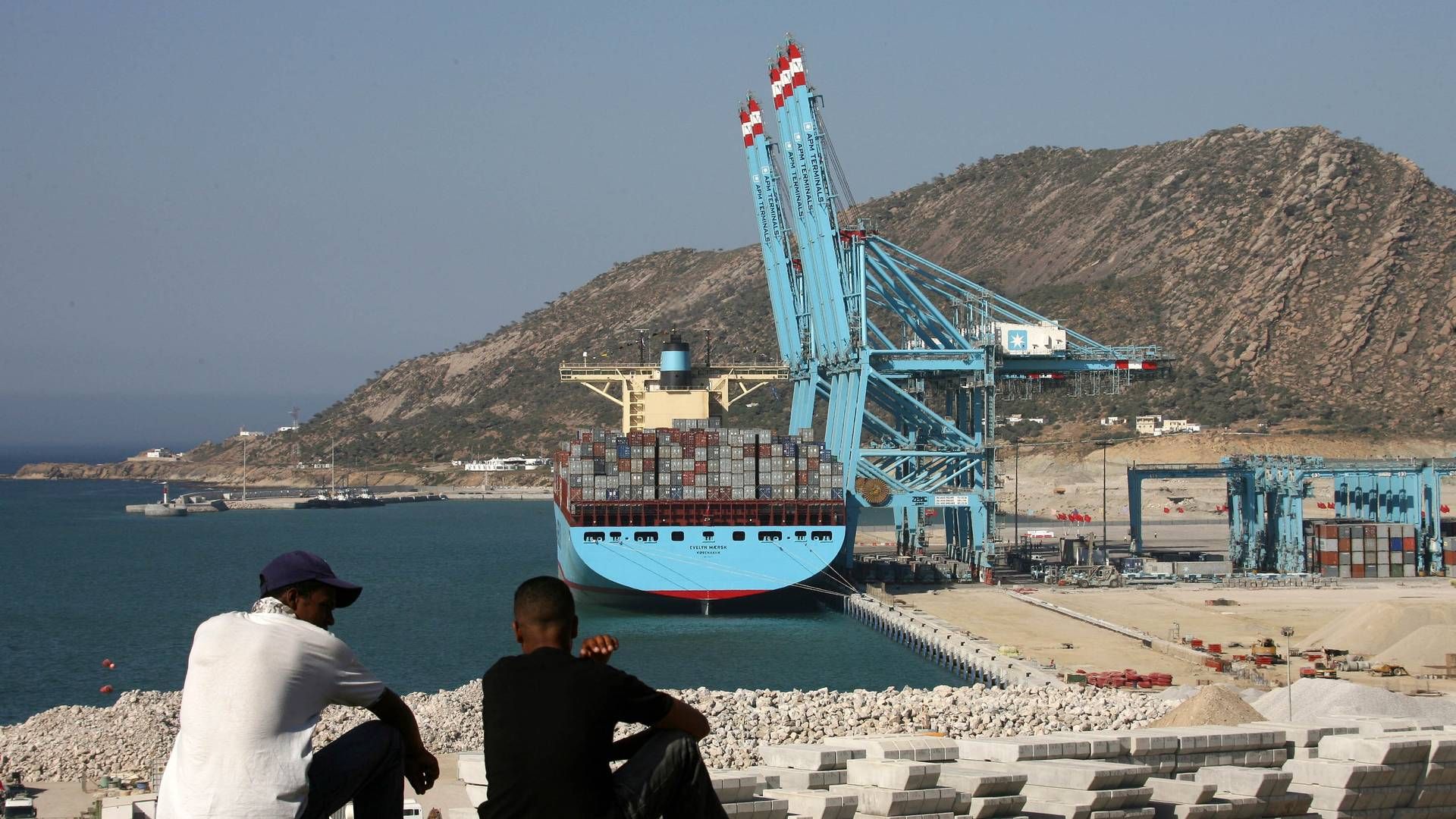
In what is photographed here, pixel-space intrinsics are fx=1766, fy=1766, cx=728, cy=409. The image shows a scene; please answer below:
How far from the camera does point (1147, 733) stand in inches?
482

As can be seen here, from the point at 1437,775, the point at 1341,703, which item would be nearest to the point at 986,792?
the point at 1437,775

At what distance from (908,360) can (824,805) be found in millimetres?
48416

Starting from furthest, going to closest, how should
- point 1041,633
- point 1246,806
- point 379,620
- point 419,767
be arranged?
point 379,620 < point 1041,633 < point 1246,806 < point 419,767

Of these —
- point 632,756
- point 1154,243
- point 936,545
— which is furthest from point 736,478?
point 1154,243

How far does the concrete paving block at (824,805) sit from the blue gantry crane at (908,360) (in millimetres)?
45739

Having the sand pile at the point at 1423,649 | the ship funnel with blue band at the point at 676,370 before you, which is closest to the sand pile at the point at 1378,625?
the sand pile at the point at 1423,649

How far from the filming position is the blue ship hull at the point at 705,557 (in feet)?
163

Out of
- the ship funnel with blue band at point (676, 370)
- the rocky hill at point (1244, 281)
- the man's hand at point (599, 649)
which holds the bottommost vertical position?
the man's hand at point (599, 649)

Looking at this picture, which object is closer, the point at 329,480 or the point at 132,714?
the point at 132,714

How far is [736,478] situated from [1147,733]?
126ft

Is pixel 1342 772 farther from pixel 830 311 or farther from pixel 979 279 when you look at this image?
pixel 979 279

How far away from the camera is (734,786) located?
960 cm

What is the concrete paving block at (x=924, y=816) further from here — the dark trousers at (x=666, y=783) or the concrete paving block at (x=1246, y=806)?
the dark trousers at (x=666, y=783)

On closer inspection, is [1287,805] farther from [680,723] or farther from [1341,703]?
[1341,703]
